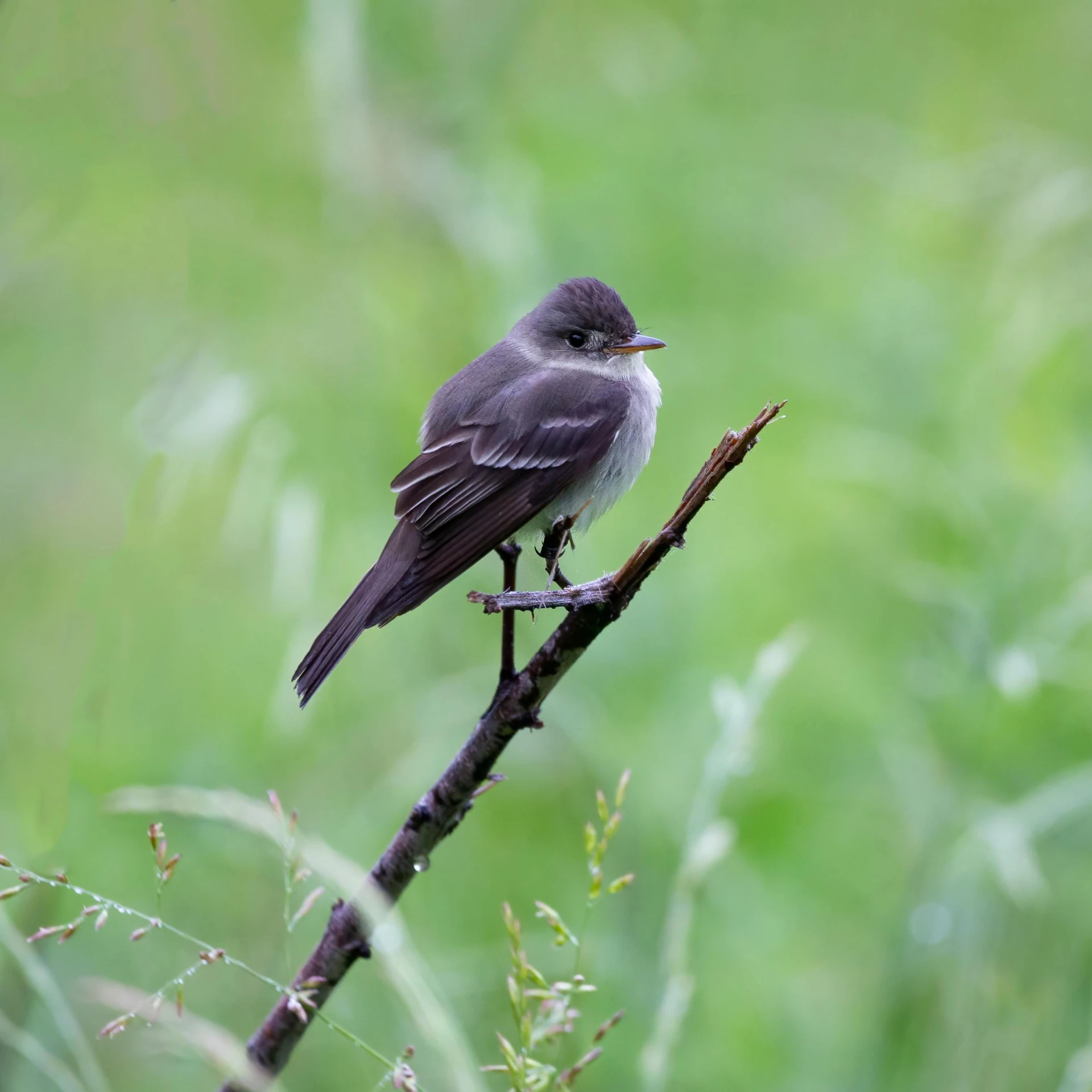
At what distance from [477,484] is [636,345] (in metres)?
0.78

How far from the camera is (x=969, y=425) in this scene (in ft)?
10.5

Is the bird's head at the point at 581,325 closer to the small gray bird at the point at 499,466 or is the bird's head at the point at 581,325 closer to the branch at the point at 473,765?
the small gray bird at the point at 499,466

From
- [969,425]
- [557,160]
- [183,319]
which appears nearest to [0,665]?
[183,319]

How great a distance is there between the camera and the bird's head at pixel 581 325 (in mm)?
3225

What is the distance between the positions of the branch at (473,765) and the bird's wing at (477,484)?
49cm

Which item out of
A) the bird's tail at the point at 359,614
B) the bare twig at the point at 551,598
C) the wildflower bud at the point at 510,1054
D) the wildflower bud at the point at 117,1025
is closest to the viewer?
the wildflower bud at the point at 117,1025

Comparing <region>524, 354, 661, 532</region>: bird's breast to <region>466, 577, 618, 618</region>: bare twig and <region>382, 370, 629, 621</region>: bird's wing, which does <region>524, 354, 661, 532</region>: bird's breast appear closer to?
<region>382, 370, 629, 621</region>: bird's wing

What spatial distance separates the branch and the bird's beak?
4.05 feet

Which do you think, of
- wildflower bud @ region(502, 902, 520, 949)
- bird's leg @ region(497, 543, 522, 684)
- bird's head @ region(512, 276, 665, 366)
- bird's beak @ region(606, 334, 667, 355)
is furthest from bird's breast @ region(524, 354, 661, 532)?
wildflower bud @ region(502, 902, 520, 949)

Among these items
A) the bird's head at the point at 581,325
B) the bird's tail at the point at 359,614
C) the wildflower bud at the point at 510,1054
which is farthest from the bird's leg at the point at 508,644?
the bird's head at the point at 581,325

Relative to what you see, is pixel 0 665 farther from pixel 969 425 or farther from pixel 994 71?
pixel 994 71

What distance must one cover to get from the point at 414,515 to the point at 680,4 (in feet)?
15.7

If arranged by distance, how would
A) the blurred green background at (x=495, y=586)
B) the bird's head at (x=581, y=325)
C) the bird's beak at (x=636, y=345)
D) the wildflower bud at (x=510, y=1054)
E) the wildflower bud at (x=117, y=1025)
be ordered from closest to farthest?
the wildflower bud at (x=117, y=1025) < the wildflower bud at (x=510, y=1054) < the blurred green background at (x=495, y=586) < the bird's beak at (x=636, y=345) < the bird's head at (x=581, y=325)

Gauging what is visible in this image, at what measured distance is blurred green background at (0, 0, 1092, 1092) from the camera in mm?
2510
